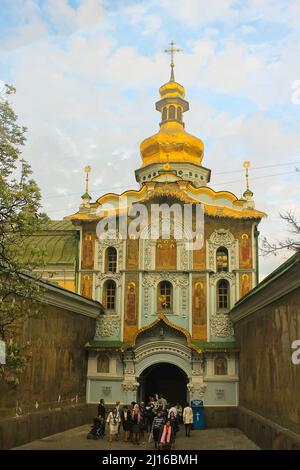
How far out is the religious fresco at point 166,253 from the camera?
88.1ft

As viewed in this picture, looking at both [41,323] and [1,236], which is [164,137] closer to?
[41,323]

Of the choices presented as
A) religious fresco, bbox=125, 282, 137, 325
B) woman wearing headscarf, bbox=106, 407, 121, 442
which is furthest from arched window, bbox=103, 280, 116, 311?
woman wearing headscarf, bbox=106, 407, 121, 442

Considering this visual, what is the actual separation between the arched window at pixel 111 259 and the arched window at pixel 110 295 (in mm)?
579

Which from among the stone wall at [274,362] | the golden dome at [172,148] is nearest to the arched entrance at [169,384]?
the stone wall at [274,362]

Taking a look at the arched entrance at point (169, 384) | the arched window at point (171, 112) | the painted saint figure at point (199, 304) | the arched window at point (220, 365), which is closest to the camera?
the arched window at point (220, 365)

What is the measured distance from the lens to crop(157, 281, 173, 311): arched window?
26.4 meters

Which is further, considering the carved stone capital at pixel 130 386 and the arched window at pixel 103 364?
the arched window at pixel 103 364

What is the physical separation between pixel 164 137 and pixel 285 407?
2178 cm

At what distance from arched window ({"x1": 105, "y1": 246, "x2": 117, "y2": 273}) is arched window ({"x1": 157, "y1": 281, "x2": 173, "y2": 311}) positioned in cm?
235

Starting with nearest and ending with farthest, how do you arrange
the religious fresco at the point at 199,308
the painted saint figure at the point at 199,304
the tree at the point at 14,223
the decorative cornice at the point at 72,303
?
the tree at the point at 14,223
the decorative cornice at the point at 72,303
the religious fresco at the point at 199,308
the painted saint figure at the point at 199,304

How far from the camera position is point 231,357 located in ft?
82.7

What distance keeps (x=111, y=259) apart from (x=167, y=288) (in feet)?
9.85

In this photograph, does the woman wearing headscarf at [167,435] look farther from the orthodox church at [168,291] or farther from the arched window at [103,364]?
the arched window at [103,364]
